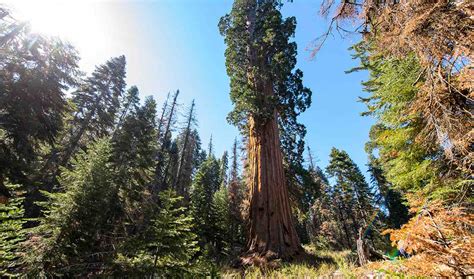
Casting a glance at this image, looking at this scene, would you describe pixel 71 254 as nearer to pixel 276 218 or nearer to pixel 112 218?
pixel 112 218

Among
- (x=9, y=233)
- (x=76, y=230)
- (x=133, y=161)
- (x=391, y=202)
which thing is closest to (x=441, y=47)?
(x=9, y=233)

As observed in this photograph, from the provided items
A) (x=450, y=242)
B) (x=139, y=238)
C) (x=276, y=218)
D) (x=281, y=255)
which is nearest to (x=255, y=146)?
(x=276, y=218)

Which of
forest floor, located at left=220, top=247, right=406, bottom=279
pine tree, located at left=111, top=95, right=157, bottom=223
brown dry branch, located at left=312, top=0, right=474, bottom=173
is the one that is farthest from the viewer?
pine tree, located at left=111, top=95, right=157, bottom=223

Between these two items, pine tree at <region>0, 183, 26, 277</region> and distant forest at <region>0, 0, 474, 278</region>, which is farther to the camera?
pine tree at <region>0, 183, 26, 277</region>

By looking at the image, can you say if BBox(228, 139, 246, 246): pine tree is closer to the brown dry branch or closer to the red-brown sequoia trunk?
the red-brown sequoia trunk

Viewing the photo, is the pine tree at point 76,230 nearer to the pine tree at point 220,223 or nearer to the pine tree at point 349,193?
the pine tree at point 220,223

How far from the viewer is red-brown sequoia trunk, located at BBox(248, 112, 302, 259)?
8758mm

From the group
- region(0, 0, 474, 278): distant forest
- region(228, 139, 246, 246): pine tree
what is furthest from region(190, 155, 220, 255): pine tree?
region(0, 0, 474, 278): distant forest

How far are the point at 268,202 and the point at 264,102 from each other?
14.6ft

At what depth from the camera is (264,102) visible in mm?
10641

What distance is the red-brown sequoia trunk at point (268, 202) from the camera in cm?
876

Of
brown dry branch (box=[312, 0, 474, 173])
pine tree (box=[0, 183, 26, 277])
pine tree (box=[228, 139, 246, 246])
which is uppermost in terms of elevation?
pine tree (box=[228, 139, 246, 246])

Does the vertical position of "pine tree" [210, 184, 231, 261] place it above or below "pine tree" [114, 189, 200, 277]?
above

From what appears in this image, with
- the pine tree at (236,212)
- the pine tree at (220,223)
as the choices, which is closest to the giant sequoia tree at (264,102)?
the pine tree at (236,212)
